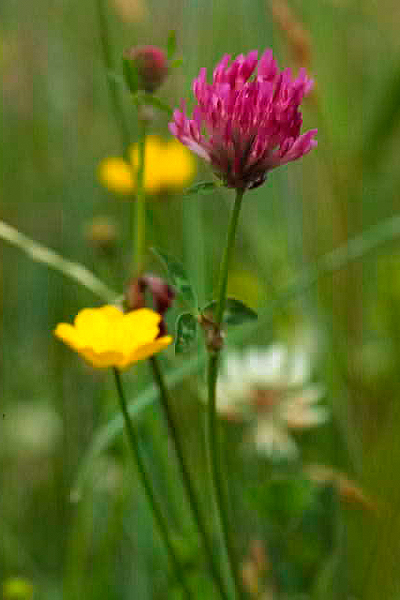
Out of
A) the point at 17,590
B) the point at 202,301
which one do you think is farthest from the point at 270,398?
Answer: the point at 17,590

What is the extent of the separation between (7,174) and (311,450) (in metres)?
0.81

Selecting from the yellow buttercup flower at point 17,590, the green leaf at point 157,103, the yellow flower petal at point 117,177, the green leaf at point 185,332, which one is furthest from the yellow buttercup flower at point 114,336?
the yellow flower petal at point 117,177

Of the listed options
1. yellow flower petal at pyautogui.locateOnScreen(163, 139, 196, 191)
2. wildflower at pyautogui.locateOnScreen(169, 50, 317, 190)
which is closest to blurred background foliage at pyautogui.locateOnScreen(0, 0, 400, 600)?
yellow flower petal at pyautogui.locateOnScreen(163, 139, 196, 191)

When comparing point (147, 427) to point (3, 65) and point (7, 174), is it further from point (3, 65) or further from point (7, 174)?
point (3, 65)

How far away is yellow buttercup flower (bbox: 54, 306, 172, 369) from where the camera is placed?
420 millimetres

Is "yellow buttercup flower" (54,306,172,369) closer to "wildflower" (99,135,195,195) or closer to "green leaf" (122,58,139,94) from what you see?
"green leaf" (122,58,139,94)

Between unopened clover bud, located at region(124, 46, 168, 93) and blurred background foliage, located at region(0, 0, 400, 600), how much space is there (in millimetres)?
124

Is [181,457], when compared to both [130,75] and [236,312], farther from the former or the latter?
[130,75]

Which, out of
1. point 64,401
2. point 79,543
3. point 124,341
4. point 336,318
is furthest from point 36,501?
point 124,341

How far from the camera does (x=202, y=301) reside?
83 centimetres

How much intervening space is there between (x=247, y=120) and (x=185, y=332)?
0.11 m

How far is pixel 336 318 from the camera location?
1012mm

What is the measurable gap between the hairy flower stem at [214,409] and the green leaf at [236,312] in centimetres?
2

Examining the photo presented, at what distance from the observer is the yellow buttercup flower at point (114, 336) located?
16.5 inches
